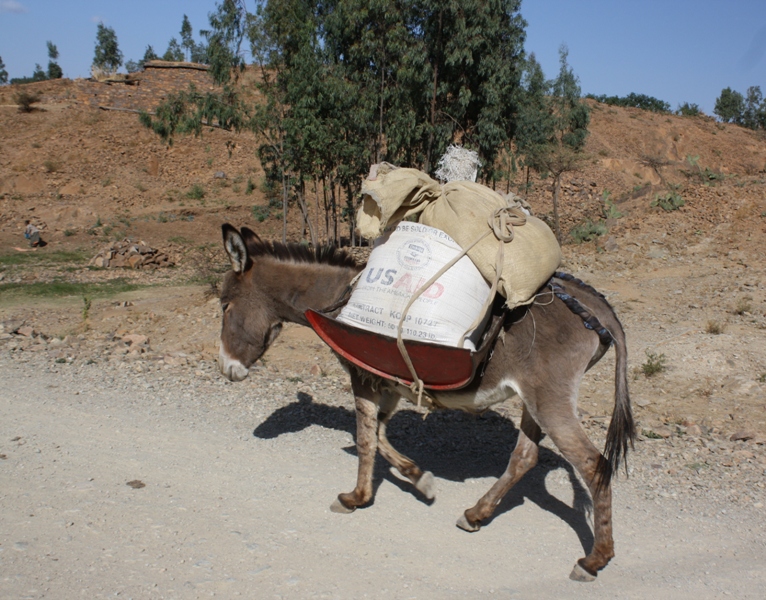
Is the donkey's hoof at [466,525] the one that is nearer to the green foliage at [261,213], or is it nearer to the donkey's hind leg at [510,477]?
the donkey's hind leg at [510,477]

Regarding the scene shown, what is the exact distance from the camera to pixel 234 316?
5.20 m

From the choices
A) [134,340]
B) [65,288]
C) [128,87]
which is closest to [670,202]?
[134,340]

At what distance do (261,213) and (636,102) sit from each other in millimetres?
46320

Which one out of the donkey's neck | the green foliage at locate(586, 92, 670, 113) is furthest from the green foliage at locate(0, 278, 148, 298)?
the green foliage at locate(586, 92, 670, 113)

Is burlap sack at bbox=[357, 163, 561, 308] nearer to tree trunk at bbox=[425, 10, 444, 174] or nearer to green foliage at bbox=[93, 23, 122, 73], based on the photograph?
tree trunk at bbox=[425, 10, 444, 174]

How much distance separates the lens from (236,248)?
5.04 meters

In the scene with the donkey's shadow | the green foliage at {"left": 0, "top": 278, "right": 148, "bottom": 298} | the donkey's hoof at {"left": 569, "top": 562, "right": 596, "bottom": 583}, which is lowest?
the green foliage at {"left": 0, "top": 278, "right": 148, "bottom": 298}

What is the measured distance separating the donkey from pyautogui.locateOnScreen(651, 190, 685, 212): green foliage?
1808cm

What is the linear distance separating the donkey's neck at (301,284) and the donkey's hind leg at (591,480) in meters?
1.98

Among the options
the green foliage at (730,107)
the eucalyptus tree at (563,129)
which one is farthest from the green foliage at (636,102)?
the eucalyptus tree at (563,129)

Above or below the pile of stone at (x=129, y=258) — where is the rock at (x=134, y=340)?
above

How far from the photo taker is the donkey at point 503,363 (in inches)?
157

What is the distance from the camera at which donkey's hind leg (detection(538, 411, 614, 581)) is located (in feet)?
12.8

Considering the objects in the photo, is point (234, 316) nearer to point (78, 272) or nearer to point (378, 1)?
point (378, 1)
